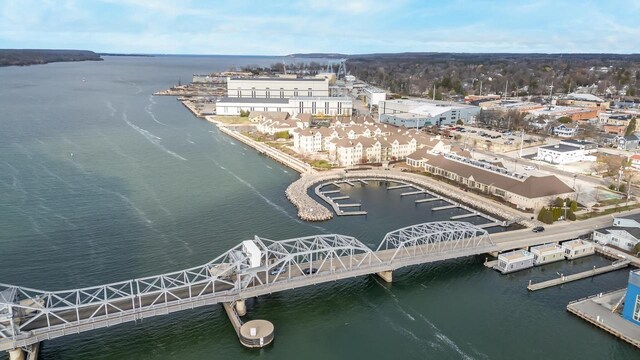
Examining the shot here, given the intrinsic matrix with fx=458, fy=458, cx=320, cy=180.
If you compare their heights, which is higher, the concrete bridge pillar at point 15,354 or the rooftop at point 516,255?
the rooftop at point 516,255

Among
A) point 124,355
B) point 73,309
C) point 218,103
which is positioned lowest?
point 124,355

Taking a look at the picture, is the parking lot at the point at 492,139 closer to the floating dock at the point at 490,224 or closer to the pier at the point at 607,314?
the floating dock at the point at 490,224

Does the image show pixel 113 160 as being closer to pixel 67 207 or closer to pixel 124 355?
pixel 67 207

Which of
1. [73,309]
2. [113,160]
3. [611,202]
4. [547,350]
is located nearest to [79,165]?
[113,160]

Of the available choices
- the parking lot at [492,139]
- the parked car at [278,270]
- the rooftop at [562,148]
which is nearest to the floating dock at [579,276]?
the parked car at [278,270]

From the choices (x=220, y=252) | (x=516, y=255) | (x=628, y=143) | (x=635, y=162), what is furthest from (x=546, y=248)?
(x=628, y=143)
